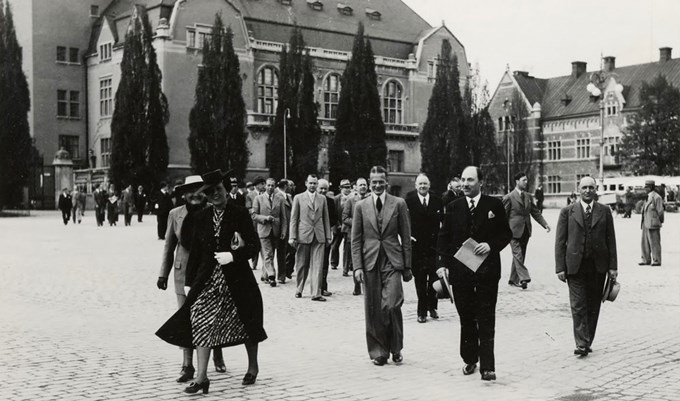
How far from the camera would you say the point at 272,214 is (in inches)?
645

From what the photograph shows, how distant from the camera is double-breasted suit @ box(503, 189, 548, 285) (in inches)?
597

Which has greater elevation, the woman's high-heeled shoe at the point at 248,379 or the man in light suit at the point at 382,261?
the man in light suit at the point at 382,261


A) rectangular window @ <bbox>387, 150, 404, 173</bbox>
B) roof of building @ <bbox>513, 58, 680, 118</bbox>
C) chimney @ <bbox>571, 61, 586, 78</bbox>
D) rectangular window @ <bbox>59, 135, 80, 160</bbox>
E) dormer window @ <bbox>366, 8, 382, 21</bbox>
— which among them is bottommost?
rectangular window @ <bbox>387, 150, 404, 173</bbox>

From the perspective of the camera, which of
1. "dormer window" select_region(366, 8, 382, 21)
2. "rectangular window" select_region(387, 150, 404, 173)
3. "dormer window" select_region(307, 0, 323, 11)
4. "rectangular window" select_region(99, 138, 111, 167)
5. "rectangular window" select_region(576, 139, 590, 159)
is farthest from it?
"rectangular window" select_region(576, 139, 590, 159)

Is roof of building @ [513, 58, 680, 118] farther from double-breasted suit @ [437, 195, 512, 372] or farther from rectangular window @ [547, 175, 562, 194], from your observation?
double-breasted suit @ [437, 195, 512, 372]

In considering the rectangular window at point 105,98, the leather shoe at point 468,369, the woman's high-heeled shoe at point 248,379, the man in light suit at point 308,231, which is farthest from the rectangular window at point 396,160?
the woman's high-heeled shoe at point 248,379

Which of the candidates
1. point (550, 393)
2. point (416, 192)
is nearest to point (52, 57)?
point (416, 192)

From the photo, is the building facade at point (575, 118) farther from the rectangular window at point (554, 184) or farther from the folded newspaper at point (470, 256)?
the folded newspaper at point (470, 256)

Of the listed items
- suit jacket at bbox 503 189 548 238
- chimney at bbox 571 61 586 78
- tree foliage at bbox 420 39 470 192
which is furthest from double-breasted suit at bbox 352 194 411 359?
chimney at bbox 571 61 586 78

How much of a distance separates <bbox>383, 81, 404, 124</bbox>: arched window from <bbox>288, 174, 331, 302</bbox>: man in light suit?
5623 cm

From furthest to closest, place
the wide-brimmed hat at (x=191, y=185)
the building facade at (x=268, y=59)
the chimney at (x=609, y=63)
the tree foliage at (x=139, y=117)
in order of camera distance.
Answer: the chimney at (x=609, y=63) → the building facade at (x=268, y=59) → the tree foliage at (x=139, y=117) → the wide-brimmed hat at (x=191, y=185)

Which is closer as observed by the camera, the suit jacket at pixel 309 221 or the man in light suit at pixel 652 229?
the suit jacket at pixel 309 221

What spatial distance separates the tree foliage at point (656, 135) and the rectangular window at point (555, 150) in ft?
51.4

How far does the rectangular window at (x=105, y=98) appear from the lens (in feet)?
204
